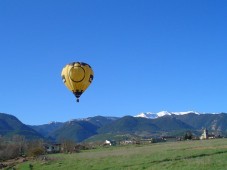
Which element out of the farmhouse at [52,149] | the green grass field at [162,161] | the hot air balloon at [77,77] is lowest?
the green grass field at [162,161]

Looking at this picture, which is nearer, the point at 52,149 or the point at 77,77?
the point at 77,77

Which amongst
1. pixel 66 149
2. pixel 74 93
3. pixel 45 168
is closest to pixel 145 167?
pixel 74 93

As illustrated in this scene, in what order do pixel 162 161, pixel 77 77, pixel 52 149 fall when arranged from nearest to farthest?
pixel 77 77 < pixel 162 161 < pixel 52 149

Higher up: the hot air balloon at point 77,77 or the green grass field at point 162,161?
the hot air balloon at point 77,77

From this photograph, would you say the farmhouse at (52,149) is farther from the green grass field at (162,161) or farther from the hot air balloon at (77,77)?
the hot air balloon at (77,77)

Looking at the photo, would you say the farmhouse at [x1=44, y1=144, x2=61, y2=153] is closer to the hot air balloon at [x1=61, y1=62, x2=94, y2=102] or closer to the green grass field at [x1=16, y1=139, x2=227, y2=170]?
the green grass field at [x1=16, y1=139, x2=227, y2=170]

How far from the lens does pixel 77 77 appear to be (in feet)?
99.2

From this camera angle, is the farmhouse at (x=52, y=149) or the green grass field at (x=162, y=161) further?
the farmhouse at (x=52, y=149)

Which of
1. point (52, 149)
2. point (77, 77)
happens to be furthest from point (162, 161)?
point (52, 149)

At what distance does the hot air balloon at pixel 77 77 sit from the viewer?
99.1 feet

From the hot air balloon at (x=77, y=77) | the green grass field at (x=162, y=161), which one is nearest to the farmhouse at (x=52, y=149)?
the green grass field at (x=162, y=161)

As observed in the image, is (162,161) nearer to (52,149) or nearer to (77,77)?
(77,77)

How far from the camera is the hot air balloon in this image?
30.2m

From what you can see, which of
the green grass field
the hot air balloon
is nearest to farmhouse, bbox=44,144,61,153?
the green grass field
